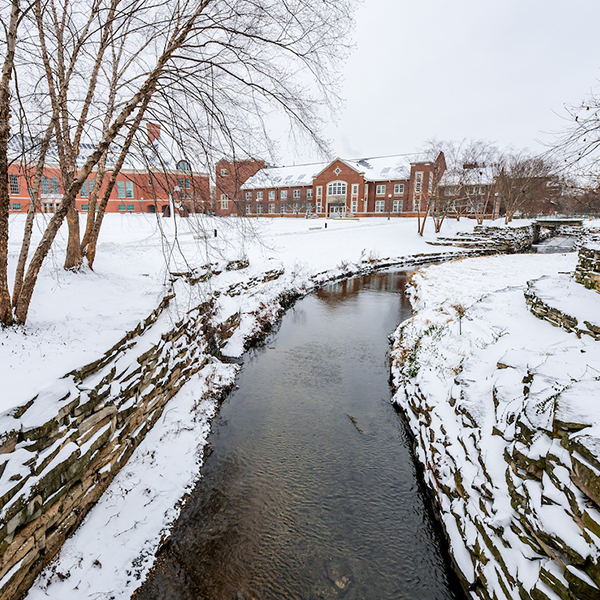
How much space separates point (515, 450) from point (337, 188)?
4856 centimetres

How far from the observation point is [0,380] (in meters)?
3.90

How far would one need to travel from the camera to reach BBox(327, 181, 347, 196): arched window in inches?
1922

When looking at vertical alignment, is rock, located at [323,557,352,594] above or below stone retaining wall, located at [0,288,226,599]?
below

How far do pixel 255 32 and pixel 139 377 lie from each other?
19.1 ft

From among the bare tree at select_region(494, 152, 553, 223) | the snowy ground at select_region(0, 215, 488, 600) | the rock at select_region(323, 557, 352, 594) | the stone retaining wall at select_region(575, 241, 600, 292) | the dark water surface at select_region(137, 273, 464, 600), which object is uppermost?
the bare tree at select_region(494, 152, 553, 223)

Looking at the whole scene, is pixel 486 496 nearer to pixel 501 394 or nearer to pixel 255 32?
pixel 501 394

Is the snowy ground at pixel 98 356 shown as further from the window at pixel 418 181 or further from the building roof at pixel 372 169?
the window at pixel 418 181

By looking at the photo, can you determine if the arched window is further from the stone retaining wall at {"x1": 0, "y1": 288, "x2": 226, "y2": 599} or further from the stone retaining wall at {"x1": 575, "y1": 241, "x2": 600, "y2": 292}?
the stone retaining wall at {"x1": 0, "y1": 288, "x2": 226, "y2": 599}

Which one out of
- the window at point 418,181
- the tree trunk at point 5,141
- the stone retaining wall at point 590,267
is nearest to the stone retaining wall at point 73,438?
the tree trunk at point 5,141

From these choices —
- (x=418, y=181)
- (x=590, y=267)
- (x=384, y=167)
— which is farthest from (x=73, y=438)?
(x=384, y=167)

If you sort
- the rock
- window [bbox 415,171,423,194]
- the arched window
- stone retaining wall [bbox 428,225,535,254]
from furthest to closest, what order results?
the arched window < window [bbox 415,171,423,194] < stone retaining wall [bbox 428,225,535,254] < the rock

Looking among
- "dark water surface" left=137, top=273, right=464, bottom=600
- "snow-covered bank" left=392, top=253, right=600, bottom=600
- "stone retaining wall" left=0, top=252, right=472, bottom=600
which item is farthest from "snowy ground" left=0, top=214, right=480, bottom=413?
"snow-covered bank" left=392, top=253, right=600, bottom=600

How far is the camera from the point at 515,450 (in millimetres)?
3727

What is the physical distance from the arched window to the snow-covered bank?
4383 cm
